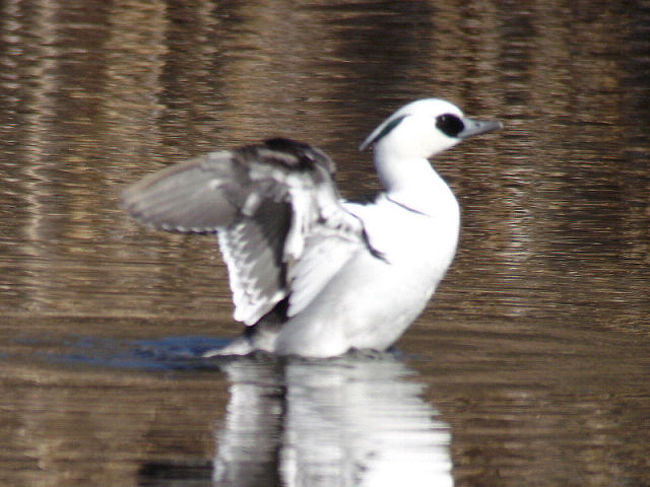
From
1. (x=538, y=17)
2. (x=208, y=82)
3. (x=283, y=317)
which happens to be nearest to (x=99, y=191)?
(x=283, y=317)

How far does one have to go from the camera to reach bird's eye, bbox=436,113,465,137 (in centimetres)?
787

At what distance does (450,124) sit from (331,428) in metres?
2.06

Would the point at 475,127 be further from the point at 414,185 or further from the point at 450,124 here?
the point at 414,185

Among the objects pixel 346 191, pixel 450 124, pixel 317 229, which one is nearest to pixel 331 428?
pixel 317 229

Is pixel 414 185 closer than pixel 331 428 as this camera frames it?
No

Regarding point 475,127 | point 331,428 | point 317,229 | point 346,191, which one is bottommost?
point 346,191

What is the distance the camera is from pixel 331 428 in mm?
6316

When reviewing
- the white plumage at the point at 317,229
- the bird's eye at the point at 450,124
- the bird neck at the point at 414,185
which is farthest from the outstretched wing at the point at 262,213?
the bird's eye at the point at 450,124

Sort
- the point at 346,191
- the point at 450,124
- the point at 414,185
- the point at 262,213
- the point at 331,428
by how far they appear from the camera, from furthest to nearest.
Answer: the point at 346,191 → the point at 450,124 → the point at 414,185 → the point at 262,213 → the point at 331,428

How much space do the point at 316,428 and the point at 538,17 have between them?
16192mm

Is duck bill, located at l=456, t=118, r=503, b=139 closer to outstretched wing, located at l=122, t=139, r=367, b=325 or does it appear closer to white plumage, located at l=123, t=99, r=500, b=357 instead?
white plumage, located at l=123, t=99, r=500, b=357

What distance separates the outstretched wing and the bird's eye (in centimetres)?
74

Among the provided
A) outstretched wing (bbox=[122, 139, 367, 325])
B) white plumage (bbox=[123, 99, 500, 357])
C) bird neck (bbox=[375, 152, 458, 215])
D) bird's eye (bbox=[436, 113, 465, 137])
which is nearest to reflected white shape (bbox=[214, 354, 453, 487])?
white plumage (bbox=[123, 99, 500, 357])

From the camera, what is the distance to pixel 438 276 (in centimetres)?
747
